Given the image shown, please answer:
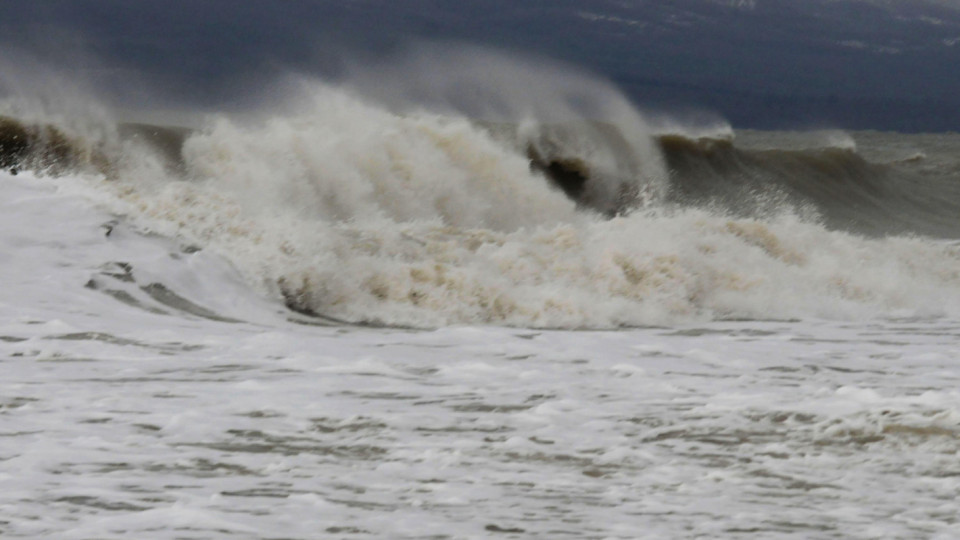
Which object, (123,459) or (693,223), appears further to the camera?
(693,223)

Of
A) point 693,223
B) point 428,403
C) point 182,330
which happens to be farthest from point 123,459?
point 693,223

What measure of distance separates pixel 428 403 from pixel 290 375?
0.95 m

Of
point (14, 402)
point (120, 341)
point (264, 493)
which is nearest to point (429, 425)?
point (264, 493)

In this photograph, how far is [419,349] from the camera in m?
8.61

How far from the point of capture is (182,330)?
868 cm

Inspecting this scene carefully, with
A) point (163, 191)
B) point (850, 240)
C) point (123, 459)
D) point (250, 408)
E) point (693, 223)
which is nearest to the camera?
point (123, 459)

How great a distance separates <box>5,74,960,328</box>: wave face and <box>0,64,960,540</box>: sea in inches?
1.9

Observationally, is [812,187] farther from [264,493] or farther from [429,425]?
[264,493]

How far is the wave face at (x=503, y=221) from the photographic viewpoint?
1088cm

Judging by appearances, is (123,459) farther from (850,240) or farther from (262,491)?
(850,240)

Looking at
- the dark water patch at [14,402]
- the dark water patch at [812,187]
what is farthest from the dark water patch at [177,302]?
the dark water patch at [812,187]

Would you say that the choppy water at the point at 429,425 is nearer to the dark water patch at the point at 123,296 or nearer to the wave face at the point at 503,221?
the dark water patch at the point at 123,296

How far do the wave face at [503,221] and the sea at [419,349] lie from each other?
0.16 feet

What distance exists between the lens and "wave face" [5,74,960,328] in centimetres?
1088
